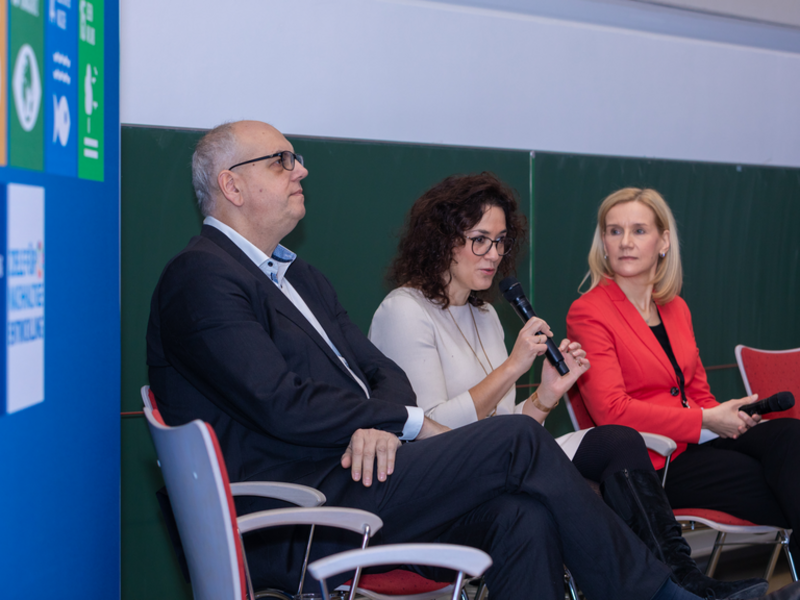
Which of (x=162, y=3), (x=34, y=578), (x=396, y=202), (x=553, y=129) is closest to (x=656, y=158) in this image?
(x=553, y=129)

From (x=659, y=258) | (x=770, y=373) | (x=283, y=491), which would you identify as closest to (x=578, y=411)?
(x=659, y=258)

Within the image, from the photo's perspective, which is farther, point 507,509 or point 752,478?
point 752,478

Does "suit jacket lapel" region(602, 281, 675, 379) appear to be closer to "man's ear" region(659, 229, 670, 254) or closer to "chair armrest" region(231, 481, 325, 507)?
"man's ear" region(659, 229, 670, 254)

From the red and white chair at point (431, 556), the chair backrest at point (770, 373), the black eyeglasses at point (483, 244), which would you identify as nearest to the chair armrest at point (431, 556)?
the red and white chair at point (431, 556)

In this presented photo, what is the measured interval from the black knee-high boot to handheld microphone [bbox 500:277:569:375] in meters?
0.37

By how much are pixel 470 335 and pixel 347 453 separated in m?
0.95

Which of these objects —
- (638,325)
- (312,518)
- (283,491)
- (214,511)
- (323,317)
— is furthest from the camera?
(638,325)

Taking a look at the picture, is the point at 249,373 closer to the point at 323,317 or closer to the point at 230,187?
the point at 323,317

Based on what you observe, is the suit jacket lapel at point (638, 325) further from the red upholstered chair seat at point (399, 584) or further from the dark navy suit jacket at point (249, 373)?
the red upholstered chair seat at point (399, 584)

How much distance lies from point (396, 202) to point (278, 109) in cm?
60

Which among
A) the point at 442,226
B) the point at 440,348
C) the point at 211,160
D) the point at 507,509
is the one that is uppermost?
the point at 211,160

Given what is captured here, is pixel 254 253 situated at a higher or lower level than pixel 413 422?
higher

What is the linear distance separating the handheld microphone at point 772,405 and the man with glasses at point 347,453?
86 centimetres

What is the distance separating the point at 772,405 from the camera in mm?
2328
